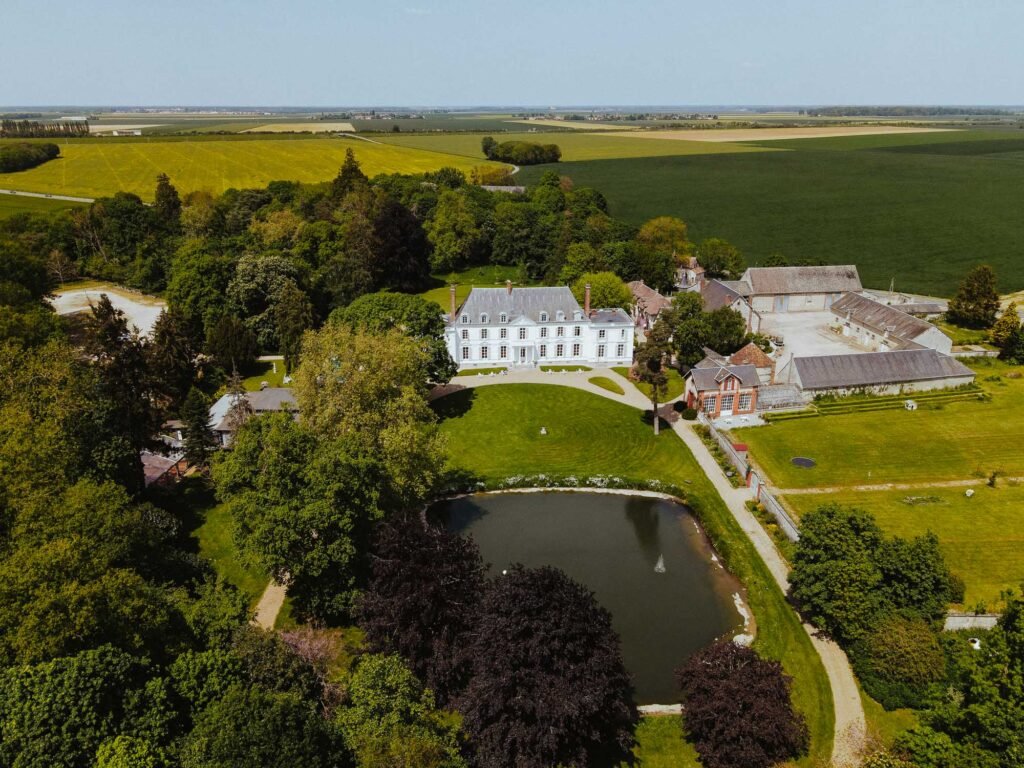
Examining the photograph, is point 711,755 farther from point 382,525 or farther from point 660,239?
point 660,239

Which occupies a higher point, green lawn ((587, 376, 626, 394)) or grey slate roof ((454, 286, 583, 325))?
grey slate roof ((454, 286, 583, 325))

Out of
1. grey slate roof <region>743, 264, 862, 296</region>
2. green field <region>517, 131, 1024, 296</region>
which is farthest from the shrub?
green field <region>517, 131, 1024, 296</region>

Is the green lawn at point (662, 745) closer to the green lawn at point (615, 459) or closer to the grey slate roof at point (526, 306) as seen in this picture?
the green lawn at point (615, 459)

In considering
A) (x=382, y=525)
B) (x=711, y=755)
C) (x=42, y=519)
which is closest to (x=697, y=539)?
(x=711, y=755)

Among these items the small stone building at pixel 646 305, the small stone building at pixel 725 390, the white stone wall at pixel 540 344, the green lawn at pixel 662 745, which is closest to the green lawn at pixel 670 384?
the white stone wall at pixel 540 344

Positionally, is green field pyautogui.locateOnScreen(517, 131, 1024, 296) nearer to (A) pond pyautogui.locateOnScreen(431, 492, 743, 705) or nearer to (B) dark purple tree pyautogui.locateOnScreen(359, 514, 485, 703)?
(A) pond pyautogui.locateOnScreen(431, 492, 743, 705)

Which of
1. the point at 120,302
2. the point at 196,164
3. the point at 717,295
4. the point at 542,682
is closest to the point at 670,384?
the point at 717,295
